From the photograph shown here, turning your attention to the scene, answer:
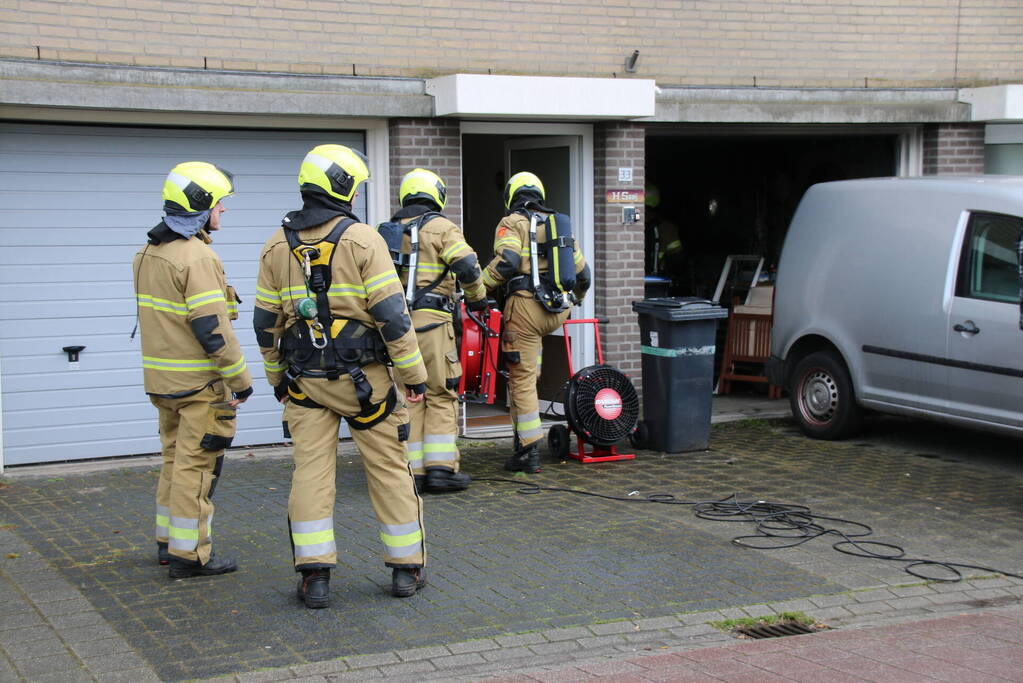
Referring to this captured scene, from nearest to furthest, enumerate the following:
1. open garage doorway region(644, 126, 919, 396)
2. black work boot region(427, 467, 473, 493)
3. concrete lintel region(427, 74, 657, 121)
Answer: black work boot region(427, 467, 473, 493) → concrete lintel region(427, 74, 657, 121) → open garage doorway region(644, 126, 919, 396)

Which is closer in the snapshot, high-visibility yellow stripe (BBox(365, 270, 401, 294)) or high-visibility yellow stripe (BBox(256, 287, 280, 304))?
high-visibility yellow stripe (BBox(365, 270, 401, 294))

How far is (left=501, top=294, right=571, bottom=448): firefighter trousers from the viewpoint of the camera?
8.59 m

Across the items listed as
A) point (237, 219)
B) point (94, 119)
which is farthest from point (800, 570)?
point (94, 119)

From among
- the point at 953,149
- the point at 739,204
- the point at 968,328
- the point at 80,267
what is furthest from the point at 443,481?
the point at 739,204

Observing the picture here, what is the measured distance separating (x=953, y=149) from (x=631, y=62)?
3.53m

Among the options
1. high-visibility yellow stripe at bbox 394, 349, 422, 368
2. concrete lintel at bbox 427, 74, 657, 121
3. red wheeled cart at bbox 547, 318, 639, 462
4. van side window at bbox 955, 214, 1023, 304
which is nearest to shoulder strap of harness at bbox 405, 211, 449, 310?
red wheeled cart at bbox 547, 318, 639, 462

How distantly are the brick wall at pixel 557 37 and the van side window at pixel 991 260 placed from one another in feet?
10.0

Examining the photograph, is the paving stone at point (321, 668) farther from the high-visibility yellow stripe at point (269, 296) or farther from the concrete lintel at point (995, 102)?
the concrete lintel at point (995, 102)

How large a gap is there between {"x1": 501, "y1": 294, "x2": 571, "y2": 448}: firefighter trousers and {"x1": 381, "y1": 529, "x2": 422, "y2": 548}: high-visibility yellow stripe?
9.27 feet

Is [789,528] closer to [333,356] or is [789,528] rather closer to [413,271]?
[413,271]

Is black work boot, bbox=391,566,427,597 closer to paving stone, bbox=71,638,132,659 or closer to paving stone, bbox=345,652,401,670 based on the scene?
paving stone, bbox=345,652,401,670

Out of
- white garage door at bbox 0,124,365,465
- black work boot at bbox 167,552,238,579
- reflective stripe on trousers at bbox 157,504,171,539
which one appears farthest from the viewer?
white garage door at bbox 0,124,365,465

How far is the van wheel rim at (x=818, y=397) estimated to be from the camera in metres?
9.88

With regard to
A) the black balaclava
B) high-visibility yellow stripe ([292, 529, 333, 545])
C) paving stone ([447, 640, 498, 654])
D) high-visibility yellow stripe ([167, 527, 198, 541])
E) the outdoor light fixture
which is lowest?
paving stone ([447, 640, 498, 654])
